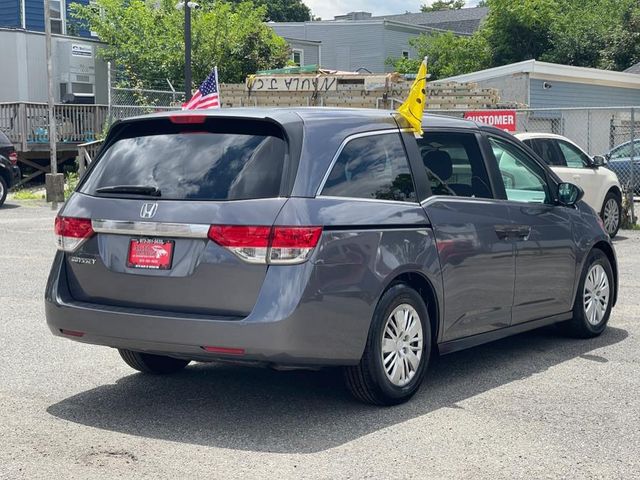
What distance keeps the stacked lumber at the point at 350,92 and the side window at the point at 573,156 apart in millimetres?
7070

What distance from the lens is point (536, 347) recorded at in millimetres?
8016

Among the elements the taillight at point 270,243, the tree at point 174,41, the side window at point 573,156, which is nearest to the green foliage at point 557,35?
the tree at point 174,41

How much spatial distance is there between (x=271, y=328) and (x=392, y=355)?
0.95 m

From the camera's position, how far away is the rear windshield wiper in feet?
19.3

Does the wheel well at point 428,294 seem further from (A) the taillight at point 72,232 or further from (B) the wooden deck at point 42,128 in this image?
(B) the wooden deck at point 42,128

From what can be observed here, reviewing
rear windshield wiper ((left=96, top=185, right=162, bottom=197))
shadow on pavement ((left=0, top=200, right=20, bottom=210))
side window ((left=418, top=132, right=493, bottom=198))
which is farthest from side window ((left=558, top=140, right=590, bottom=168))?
shadow on pavement ((left=0, top=200, right=20, bottom=210))

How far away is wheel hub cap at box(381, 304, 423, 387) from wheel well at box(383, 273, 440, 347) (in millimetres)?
182

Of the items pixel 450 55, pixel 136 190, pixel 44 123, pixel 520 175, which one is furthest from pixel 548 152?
pixel 450 55

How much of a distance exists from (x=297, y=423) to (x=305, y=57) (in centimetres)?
4200

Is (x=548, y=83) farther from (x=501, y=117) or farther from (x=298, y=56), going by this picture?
(x=298, y=56)

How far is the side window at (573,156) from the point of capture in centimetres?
1564

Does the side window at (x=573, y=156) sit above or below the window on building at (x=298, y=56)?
below

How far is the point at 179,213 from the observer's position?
18.7 feet

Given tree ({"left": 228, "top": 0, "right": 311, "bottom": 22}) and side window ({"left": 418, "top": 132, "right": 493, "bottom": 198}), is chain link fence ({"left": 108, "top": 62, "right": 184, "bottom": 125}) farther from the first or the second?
tree ({"left": 228, "top": 0, "right": 311, "bottom": 22})
